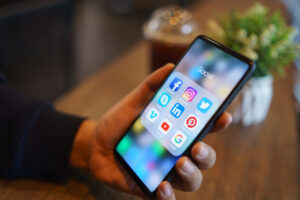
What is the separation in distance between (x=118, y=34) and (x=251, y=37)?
2398 mm

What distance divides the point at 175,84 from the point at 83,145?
0.21 m

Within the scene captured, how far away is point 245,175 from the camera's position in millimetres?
490

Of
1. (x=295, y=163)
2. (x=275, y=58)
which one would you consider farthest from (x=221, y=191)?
(x=275, y=58)

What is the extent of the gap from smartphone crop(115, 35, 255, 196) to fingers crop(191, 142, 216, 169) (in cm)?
1

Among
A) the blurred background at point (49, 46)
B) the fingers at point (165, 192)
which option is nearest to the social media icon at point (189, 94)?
the fingers at point (165, 192)

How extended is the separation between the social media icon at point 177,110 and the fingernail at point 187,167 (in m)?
0.07

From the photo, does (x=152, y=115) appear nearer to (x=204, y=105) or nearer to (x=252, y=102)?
(x=204, y=105)

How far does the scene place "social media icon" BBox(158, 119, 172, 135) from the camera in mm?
404

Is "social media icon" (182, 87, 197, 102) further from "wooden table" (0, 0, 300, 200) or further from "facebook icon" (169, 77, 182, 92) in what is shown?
"wooden table" (0, 0, 300, 200)

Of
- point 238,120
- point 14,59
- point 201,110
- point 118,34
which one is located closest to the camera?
point 201,110

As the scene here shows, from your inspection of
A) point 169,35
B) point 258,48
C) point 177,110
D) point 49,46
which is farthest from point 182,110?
point 49,46

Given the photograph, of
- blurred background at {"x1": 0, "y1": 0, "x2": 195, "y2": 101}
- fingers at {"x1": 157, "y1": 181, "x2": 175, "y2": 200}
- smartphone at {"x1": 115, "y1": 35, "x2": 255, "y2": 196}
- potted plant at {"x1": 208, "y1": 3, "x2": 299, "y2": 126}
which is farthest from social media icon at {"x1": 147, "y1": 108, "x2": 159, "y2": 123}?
blurred background at {"x1": 0, "y1": 0, "x2": 195, "y2": 101}

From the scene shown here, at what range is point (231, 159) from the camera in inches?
20.7

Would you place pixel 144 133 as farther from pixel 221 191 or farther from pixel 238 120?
pixel 238 120
